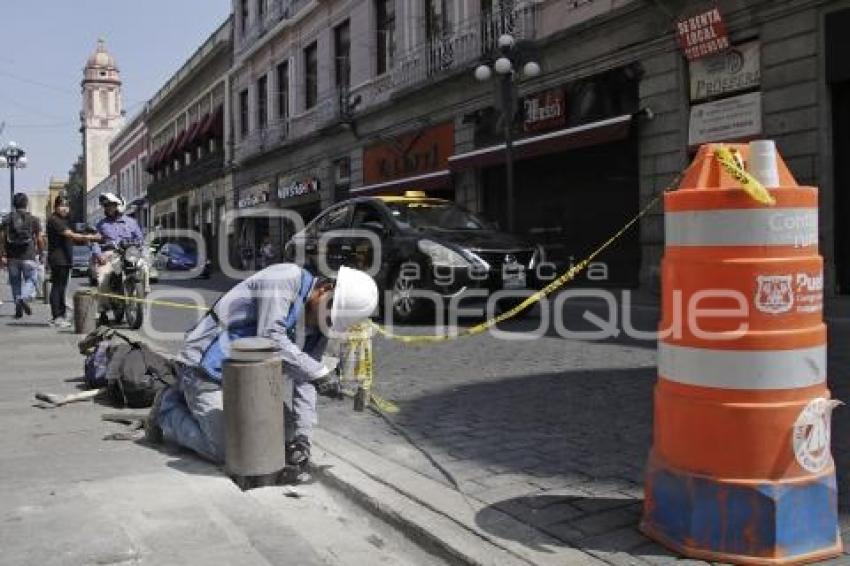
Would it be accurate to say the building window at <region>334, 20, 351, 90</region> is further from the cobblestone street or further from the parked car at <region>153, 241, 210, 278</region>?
the cobblestone street

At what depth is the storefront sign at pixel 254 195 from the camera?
122 feet

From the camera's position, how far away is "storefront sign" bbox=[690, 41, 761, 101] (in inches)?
542

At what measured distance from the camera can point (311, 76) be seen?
33.1 m

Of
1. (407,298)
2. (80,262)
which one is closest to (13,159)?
(80,262)

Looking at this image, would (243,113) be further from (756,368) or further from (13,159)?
(756,368)

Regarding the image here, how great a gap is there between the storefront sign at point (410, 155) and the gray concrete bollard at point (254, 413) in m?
17.9

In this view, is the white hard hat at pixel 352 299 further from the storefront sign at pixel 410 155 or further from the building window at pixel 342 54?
the building window at pixel 342 54

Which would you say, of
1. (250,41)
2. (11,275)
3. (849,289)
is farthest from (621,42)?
(250,41)

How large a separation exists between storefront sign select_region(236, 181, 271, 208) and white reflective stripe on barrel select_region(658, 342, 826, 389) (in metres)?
34.4

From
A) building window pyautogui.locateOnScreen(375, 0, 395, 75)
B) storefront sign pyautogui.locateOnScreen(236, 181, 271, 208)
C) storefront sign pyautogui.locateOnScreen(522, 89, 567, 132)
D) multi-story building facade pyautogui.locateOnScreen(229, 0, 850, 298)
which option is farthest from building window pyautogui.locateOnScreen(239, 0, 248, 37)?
storefront sign pyautogui.locateOnScreen(522, 89, 567, 132)

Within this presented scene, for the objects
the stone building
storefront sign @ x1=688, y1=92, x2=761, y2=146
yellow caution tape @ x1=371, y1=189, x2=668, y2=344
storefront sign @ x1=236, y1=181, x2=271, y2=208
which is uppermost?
the stone building

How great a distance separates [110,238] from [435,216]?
4351 mm

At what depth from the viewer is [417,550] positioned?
12.3 feet

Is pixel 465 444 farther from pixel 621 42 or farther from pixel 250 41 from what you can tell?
pixel 250 41
